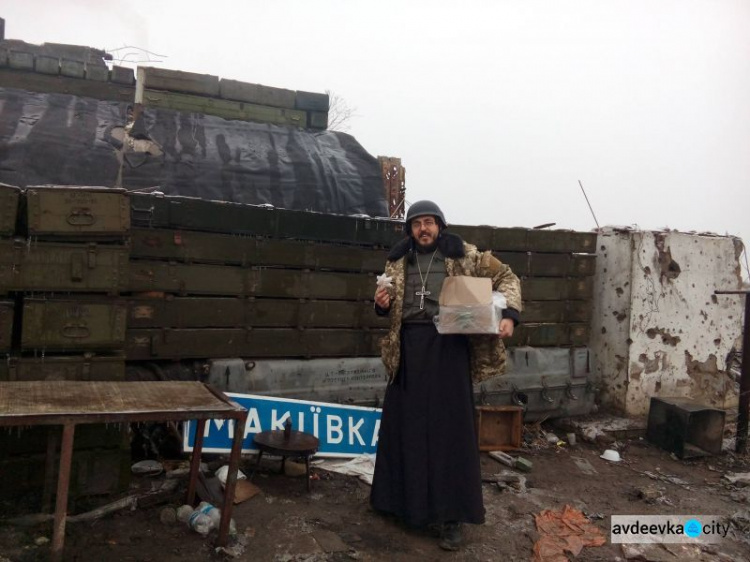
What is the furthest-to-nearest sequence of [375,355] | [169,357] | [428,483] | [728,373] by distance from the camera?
[728,373], [375,355], [169,357], [428,483]

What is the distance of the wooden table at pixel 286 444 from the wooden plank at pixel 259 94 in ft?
21.6

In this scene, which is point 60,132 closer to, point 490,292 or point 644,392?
point 490,292

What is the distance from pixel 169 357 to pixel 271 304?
1036mm

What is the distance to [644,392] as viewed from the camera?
7027mm

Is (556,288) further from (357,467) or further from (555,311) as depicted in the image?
(357,467)

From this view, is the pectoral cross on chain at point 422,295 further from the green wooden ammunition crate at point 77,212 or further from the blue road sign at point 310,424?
the green wooden ammunition crate at point 77,212

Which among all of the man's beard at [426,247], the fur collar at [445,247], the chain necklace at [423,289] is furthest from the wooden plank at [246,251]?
the chain necklace at [423,289]

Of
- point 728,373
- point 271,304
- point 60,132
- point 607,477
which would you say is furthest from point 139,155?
point 728,373

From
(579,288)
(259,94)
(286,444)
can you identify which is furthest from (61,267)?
(259,94)

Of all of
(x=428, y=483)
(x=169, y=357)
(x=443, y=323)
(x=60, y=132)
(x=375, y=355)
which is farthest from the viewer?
(x=60, y=132)

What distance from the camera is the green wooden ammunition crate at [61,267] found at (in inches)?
151

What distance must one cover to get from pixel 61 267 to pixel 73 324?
0.41 metres

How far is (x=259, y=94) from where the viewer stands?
9648mm

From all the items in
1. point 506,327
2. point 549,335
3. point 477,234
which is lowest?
point 549,335
